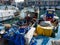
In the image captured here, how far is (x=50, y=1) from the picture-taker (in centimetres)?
5528

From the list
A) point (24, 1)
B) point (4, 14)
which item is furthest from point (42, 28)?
point (24, 1)

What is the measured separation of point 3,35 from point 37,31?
19.0 ft

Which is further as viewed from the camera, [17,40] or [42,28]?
[42,28]

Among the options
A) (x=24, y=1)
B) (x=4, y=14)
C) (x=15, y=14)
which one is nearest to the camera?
(x=4, y=14)

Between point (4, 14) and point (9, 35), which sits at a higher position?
point (9, 35)

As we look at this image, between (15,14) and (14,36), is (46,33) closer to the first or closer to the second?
(14,36)

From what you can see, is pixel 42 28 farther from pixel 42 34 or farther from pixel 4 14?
pixel 4 14

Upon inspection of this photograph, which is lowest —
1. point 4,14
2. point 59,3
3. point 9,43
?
point 59,3

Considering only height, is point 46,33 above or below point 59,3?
above

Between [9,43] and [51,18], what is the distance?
1146cm

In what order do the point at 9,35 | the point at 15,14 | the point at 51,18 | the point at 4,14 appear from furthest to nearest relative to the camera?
the point at 15,14 < the point at 4,14 < the point at 51,18 < the point at 9,35

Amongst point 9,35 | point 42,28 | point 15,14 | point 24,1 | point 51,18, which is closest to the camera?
point 9,35

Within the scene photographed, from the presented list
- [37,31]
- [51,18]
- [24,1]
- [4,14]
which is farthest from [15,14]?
[24,1]

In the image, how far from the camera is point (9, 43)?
8.37m
